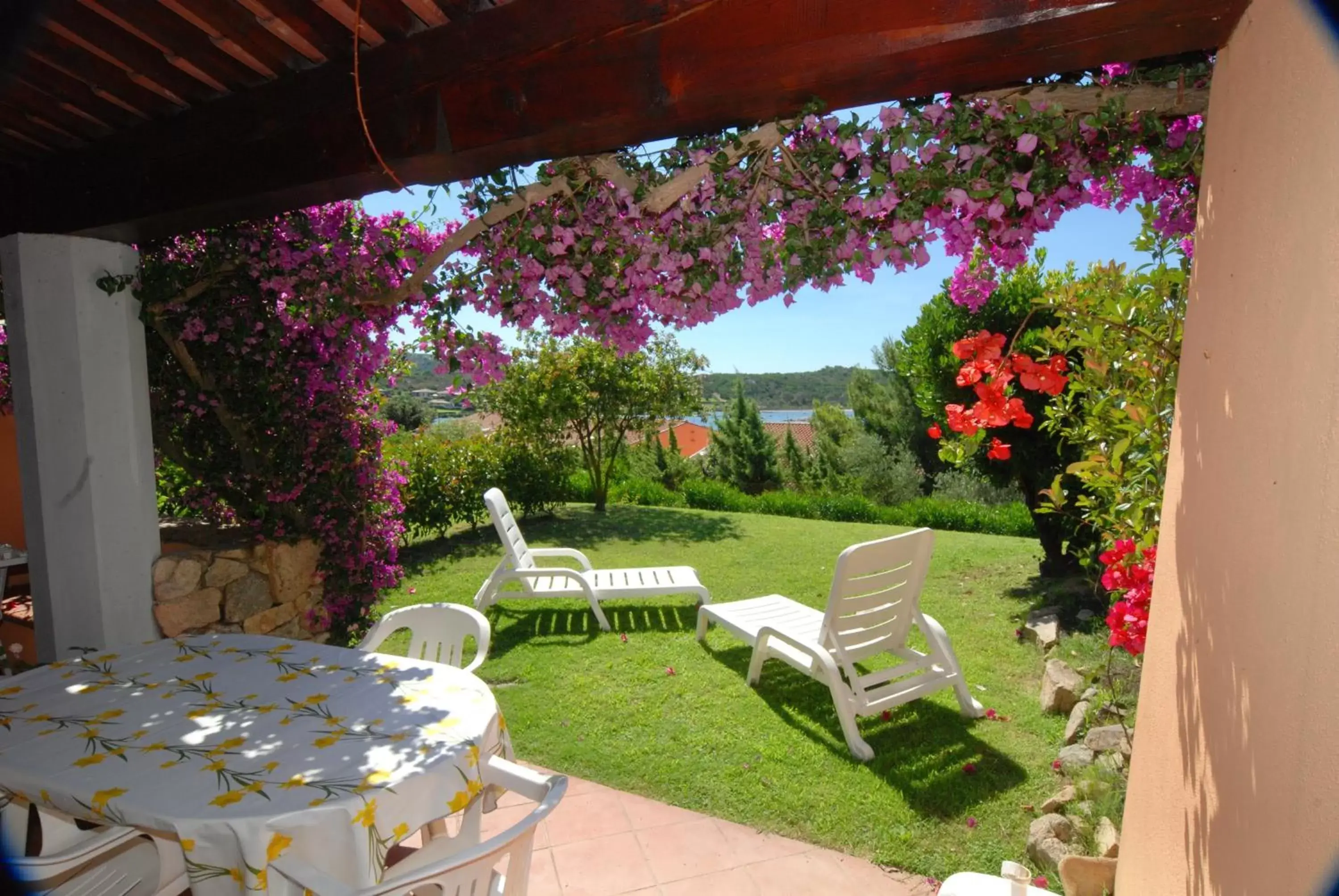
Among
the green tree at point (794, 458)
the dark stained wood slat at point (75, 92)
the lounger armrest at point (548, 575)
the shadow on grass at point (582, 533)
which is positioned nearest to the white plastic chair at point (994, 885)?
the dark stained wood slat at point (75, 92)

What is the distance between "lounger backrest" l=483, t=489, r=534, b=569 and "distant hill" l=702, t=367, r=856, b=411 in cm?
704

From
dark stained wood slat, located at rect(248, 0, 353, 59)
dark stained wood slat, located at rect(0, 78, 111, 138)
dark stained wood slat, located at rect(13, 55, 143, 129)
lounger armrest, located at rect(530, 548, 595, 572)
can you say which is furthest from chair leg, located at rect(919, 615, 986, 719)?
dark stained wood slat, located at rect(0, 78, 111, 138)

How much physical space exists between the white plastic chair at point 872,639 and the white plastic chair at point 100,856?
247cm

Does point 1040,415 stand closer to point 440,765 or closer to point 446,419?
point 440,765

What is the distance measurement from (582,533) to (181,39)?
21.5 feet

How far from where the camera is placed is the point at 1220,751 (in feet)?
4.17

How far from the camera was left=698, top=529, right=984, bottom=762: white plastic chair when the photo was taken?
327 cm

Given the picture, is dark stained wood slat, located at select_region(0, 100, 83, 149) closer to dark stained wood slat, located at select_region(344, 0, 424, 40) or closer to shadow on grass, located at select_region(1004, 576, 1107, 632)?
dark stained wood slat, located at select_region(344, 0, 424, 40)

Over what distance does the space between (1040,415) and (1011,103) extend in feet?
11.9

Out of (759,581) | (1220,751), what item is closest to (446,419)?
(759,581)

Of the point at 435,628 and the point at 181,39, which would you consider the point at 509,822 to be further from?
the point at 181,39

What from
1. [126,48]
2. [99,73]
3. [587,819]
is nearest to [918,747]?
[587,819]

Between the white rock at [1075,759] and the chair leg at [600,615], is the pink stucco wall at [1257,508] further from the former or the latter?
the chair leg at [600,615]

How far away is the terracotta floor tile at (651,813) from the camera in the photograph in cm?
267
